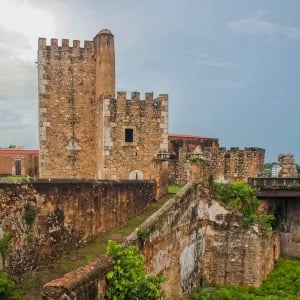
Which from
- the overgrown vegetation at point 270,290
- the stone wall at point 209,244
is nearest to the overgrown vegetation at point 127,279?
the stone wall at point 209,244

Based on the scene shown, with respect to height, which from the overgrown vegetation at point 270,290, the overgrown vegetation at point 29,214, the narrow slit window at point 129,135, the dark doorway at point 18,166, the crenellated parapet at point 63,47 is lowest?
the overgrown vegetation at point 270,290

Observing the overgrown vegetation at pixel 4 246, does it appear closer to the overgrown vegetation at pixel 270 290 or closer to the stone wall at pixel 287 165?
the overgrown vegetation at pixel 270 290

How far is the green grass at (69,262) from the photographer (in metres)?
10.8

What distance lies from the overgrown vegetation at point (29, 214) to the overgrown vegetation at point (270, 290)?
632cm

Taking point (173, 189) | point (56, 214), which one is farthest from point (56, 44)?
point (56, 214)

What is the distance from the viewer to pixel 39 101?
26.1 metres

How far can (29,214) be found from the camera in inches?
469

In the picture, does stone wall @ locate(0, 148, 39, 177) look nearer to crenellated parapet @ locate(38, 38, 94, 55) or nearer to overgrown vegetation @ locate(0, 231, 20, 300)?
crenellated parapet @ locate(38, 38, 94, 55)

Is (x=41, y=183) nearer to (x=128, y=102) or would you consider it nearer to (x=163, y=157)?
(x=163, y=157)

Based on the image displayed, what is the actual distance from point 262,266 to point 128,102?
1068 cm

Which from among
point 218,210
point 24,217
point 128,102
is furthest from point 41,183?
point 128,102

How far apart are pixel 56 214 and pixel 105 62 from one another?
1449 cm

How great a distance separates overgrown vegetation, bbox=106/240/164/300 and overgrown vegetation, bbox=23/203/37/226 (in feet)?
9.05

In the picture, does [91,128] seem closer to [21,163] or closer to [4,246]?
[21,163]
